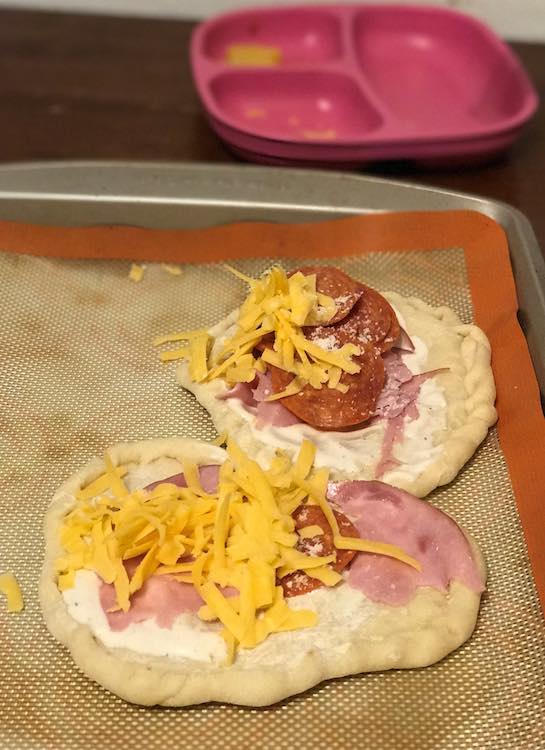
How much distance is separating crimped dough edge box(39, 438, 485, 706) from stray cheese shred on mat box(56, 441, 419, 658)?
38 mm

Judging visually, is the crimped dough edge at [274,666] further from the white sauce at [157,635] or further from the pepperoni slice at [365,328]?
the pepperoni slice at [365,328]

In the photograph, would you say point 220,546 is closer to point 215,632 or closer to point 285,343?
point 215,632

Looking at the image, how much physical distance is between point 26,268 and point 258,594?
0.81 meters

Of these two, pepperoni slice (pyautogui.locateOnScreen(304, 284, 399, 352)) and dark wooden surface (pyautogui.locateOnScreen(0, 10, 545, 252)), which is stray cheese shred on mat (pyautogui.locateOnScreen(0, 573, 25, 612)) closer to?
pepperoni slice (pyautogui.locateOnScreen(304, 284, 399, 352))

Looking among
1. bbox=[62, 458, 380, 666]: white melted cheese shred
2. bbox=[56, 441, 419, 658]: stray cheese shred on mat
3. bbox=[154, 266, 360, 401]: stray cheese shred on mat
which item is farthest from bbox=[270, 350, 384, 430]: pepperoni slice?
bbox=[62, 458, 380, 666]: white melted cheese shred

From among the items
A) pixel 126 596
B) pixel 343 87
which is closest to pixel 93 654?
pixel 126 596

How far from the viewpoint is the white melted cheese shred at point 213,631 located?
973 mm

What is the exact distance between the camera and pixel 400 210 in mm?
1517

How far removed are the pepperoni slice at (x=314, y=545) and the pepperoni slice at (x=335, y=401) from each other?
165mm

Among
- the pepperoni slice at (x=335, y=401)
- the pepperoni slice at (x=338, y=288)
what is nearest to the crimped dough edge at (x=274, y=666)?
the pepperoni slice at (x=335, y=401)

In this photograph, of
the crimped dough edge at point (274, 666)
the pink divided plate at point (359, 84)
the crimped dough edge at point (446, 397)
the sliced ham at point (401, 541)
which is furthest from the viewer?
the pink divided plate at point (359, 84)

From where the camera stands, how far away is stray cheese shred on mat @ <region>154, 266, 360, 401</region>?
3.86 feet

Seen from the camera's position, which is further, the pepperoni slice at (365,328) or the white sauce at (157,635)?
the pepperoni slice at (365,328)

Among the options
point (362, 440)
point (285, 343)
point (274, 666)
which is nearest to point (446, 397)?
point (362, 440)
